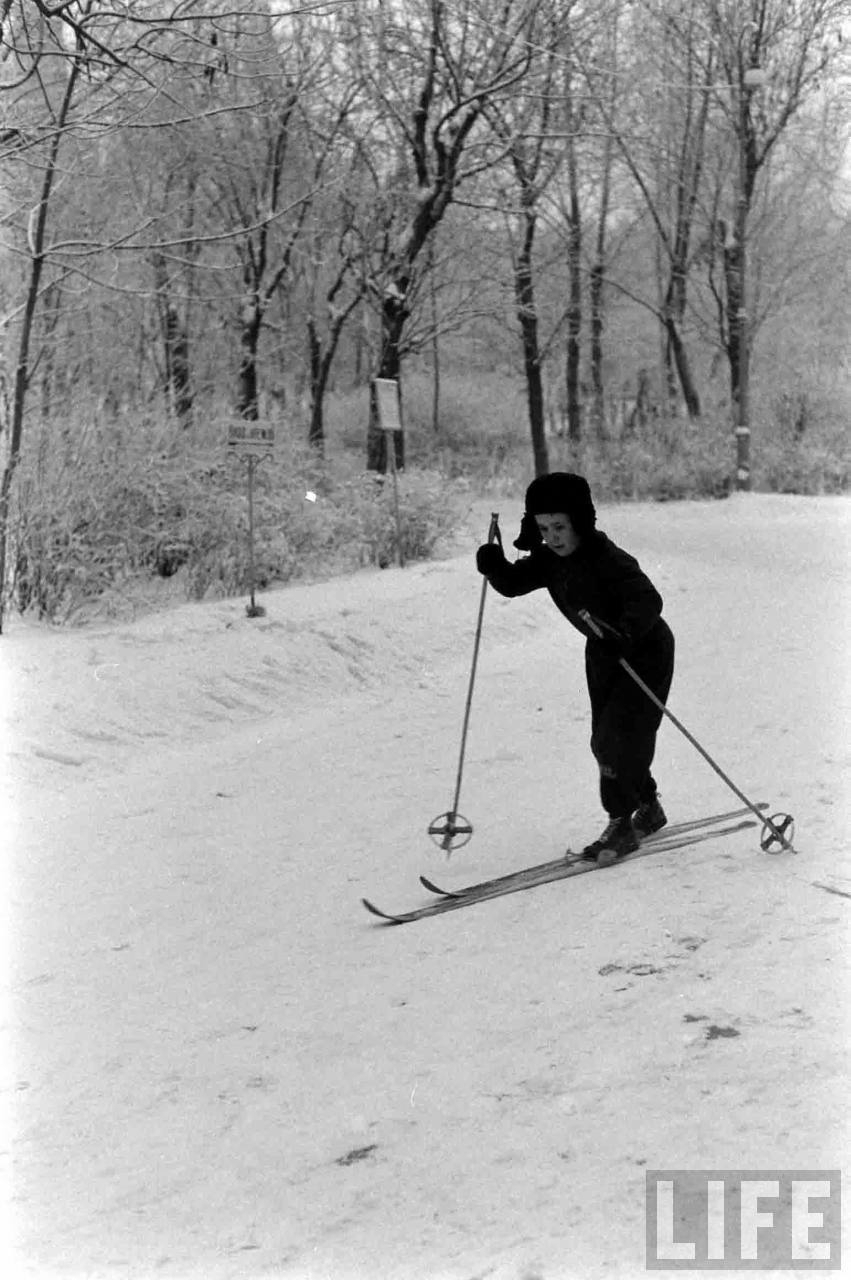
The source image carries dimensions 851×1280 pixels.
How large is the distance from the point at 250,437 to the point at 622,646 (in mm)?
6563

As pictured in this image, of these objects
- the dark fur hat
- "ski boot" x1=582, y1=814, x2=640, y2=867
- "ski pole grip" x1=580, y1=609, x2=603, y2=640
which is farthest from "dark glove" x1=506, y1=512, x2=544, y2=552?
"ski boot" x1=582, y1=814, x2=640, y2=867

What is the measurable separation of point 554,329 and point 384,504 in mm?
17374

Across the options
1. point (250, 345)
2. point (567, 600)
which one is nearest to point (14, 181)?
point (567, 600)

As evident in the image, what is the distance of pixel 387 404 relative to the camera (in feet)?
43.0

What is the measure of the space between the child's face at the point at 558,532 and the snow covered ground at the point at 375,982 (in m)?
1.33

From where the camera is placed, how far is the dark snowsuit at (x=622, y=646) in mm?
4770

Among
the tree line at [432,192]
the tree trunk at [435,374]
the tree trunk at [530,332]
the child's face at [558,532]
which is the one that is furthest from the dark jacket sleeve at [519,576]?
the tree trunk at [530,332]

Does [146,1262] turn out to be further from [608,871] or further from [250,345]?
[250,345]

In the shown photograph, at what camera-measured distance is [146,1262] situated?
2.54 metres

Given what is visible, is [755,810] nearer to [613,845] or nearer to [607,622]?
[613,845]

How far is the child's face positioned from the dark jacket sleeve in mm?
214

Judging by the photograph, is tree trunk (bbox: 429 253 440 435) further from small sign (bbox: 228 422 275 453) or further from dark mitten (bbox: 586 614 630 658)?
dark mitten (bbox: 586 614 630 658)

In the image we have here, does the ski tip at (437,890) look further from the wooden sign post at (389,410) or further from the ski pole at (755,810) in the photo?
the wooden sign post at (389,410)
